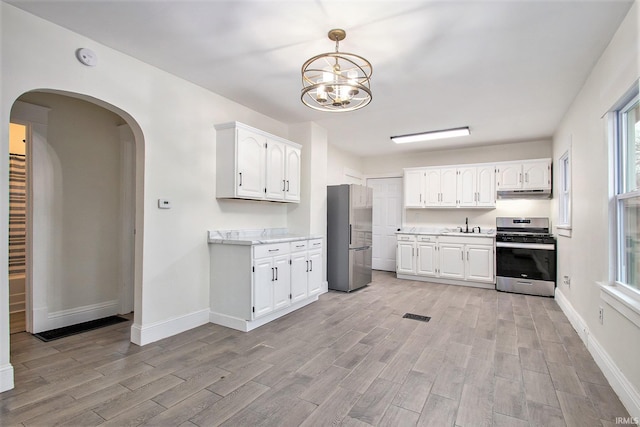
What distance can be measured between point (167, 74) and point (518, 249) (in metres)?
5.36

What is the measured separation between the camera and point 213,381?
2.29m

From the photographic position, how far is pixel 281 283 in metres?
3.67

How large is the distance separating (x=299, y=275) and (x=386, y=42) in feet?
8.80

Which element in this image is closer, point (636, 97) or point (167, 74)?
point (636, 97)

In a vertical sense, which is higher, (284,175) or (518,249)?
(284,175)

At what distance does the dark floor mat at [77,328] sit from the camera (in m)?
3.05

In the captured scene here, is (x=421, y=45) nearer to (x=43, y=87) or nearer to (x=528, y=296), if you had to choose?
(x=43, y=87)

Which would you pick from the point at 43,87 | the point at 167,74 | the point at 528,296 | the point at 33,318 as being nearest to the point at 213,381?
the point at 33,318

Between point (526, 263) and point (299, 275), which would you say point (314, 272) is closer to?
point (299, 275)

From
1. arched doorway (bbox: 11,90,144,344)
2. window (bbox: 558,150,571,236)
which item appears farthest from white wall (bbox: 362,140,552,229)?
arched doorway (bbox: 11,90,144,344)

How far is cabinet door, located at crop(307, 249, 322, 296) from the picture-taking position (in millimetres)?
4172

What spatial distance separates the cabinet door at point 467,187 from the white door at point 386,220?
1.30 m

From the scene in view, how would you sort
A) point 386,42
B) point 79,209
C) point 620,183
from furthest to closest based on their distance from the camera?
point 79,209 → point 386,42 → point 620,183

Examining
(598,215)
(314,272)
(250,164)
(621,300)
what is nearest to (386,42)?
(250,164)
